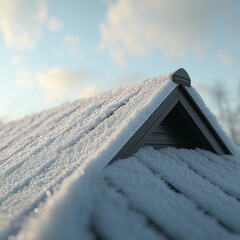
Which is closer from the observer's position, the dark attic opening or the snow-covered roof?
the snow-covered roof

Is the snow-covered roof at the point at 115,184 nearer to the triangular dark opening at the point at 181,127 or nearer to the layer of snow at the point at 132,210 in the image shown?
the layer of snow at the point at 132,210

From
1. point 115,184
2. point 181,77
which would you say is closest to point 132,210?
point 115,184

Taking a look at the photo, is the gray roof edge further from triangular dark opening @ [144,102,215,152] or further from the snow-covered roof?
triangular dark opening @ [144,102,215,152]

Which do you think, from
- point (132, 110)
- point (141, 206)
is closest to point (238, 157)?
point (132, 110)

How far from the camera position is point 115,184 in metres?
3.00

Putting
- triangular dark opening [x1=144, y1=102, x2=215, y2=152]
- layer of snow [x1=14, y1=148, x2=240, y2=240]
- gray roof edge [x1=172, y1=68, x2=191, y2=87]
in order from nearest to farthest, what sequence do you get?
layer of snow [x1=14, y1=148, x2=240, y2=240] → gray roof edge [x1=172, y1=68, x2=191, y2=87] → triangular dark opening [x1=144, y1=102, x2=215, y2=152]

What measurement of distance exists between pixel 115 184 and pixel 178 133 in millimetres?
2230

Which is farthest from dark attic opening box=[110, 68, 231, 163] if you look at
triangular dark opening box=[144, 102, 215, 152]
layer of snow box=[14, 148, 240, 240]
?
layer of snow box=[14, 148, 240, 240]

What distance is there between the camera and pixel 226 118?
92.3 ft

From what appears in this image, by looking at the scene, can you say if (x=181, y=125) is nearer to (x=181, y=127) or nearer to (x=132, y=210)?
(x=181, y=127)

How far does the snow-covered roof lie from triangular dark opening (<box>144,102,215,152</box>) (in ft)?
0.64

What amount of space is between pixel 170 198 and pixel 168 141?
181 cm

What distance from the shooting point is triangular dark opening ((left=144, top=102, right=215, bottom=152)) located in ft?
15.2

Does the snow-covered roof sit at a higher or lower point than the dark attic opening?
lower
